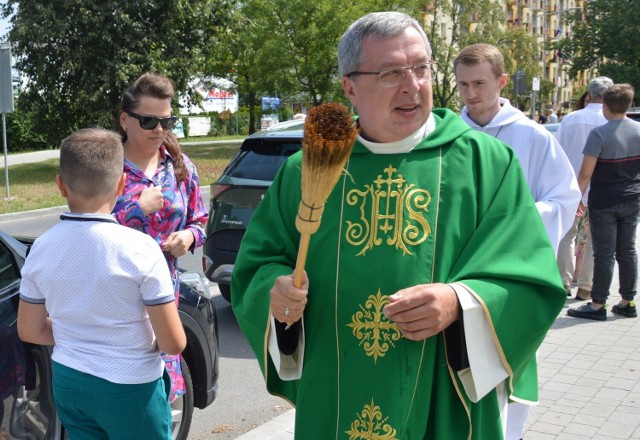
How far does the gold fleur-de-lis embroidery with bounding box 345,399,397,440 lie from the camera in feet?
7.88

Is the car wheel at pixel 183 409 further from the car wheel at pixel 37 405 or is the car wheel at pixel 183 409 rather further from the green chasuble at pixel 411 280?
the green chasuble at pixel 411 280

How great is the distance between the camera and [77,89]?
23516mm

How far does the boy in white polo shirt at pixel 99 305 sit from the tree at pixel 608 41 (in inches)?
1915

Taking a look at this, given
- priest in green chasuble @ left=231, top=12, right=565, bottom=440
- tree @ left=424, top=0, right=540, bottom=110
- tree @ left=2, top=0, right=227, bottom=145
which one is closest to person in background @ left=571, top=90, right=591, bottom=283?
priest in green chasuble @ left=231, top=12, right=565, bottom=440

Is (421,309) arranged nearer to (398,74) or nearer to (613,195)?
(398,74)

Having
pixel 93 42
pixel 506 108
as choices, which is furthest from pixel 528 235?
pixel 93 42

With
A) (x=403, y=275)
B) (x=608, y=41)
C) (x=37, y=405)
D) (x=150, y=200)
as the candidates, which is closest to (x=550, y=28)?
(x=608, y=41)

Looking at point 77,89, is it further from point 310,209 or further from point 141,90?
point 310,209

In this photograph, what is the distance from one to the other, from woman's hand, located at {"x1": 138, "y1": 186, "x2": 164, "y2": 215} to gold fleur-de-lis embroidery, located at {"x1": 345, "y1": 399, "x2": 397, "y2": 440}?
155cm

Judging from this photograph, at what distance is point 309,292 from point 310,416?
15.3 inches

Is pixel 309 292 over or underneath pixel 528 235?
underneath

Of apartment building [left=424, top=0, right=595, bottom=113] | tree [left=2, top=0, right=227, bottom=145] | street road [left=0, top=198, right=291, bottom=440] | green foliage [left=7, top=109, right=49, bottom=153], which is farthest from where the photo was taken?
apartment building [left=424, top=0, right=595, bottom=113]

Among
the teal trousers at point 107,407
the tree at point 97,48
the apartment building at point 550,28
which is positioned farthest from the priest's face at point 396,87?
the apartment building at point 550,28

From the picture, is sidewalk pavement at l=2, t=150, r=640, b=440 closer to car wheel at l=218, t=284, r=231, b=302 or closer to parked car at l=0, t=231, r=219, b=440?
parked car at l=0, t=231, r=219, b=440
